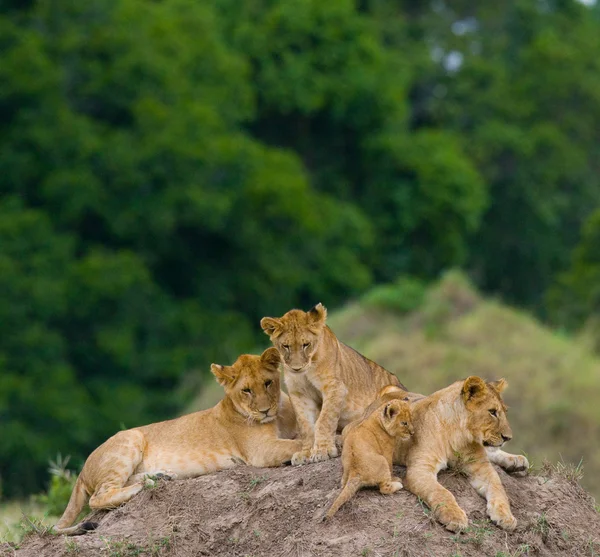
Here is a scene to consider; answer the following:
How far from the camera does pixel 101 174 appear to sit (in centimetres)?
2853

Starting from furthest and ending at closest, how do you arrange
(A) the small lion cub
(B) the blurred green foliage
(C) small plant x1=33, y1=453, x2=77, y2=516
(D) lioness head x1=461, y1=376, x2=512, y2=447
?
1. (B) the blurred green foliage
2. (C) small plant x1=33, y1=453, x2=77, y2=516
3. (D) lioness head x1=461, y1=376, x2=512, y2=447
4. (A) the small lion cub

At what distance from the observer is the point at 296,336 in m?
8.26

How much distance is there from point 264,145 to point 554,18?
15.1m

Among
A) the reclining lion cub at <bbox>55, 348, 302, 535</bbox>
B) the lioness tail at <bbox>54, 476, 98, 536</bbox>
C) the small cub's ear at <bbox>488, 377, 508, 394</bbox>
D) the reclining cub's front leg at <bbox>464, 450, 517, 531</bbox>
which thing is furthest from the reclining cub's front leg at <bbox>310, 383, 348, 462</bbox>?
the lioness tail at <bbox>54, 476, 98, 536</bbox>

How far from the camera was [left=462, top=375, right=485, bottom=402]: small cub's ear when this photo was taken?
784 cm

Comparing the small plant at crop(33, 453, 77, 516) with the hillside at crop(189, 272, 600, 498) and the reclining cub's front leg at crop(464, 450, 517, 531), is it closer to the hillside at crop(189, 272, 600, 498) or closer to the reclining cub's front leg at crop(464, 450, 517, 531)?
the reclining cub's front leg at crop(464, 450, 517, 531)

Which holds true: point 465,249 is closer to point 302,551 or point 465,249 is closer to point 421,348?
point 421,348

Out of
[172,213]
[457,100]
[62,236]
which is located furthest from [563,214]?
[62,236]

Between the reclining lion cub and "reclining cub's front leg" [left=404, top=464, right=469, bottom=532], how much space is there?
3.18ft

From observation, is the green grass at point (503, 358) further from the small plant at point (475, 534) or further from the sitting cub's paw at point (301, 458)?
the small plant at point (475, 534)

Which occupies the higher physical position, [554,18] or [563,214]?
[554,18]

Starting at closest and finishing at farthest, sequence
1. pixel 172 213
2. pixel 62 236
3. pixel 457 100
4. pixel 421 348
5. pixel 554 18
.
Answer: pixel 421 348, pixel 62 236, pixel 172 213, pixel 457 100, pixel 554 18

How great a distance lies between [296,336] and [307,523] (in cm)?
118

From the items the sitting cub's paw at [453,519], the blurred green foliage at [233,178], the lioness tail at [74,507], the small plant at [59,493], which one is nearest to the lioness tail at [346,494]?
the sitting cub's paw at [453,519]
